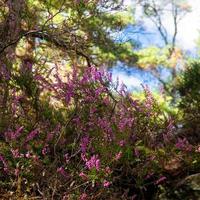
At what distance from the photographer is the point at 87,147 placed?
488 centimetres

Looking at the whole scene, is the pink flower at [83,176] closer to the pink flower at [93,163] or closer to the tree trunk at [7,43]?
the pink flower at [93,163]

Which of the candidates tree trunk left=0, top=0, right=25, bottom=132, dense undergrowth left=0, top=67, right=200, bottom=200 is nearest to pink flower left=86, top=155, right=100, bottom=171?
dense undergrowth left=0, top=67, right=200, bottom=200

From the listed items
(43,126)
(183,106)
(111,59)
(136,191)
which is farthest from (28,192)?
(111,59)

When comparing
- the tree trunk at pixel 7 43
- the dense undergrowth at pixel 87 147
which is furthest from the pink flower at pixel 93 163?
the tree trunk at pixel 7 43

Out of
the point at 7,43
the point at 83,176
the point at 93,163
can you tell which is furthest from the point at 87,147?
the point at 7,43

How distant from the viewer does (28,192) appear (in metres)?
4.72

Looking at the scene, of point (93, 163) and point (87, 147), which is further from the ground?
point (87, 147)

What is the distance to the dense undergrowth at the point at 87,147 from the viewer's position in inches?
178

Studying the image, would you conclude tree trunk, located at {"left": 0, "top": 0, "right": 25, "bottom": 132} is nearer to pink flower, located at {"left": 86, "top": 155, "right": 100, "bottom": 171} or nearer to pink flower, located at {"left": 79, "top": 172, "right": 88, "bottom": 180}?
pink flower, located at {"left": 79, "top": 172, "right": 88, "bottom": 180}

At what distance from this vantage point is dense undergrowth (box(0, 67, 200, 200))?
452cm

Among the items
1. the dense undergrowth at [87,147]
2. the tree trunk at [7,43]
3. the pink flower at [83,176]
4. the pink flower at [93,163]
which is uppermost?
the tree trunk at [7,43]

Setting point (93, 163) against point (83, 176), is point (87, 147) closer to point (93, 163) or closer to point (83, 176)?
point (83, 176)

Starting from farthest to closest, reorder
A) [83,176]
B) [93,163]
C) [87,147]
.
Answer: [87,147] < [83,176] < [93,163]

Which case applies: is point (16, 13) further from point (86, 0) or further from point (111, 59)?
point (111, 59)
